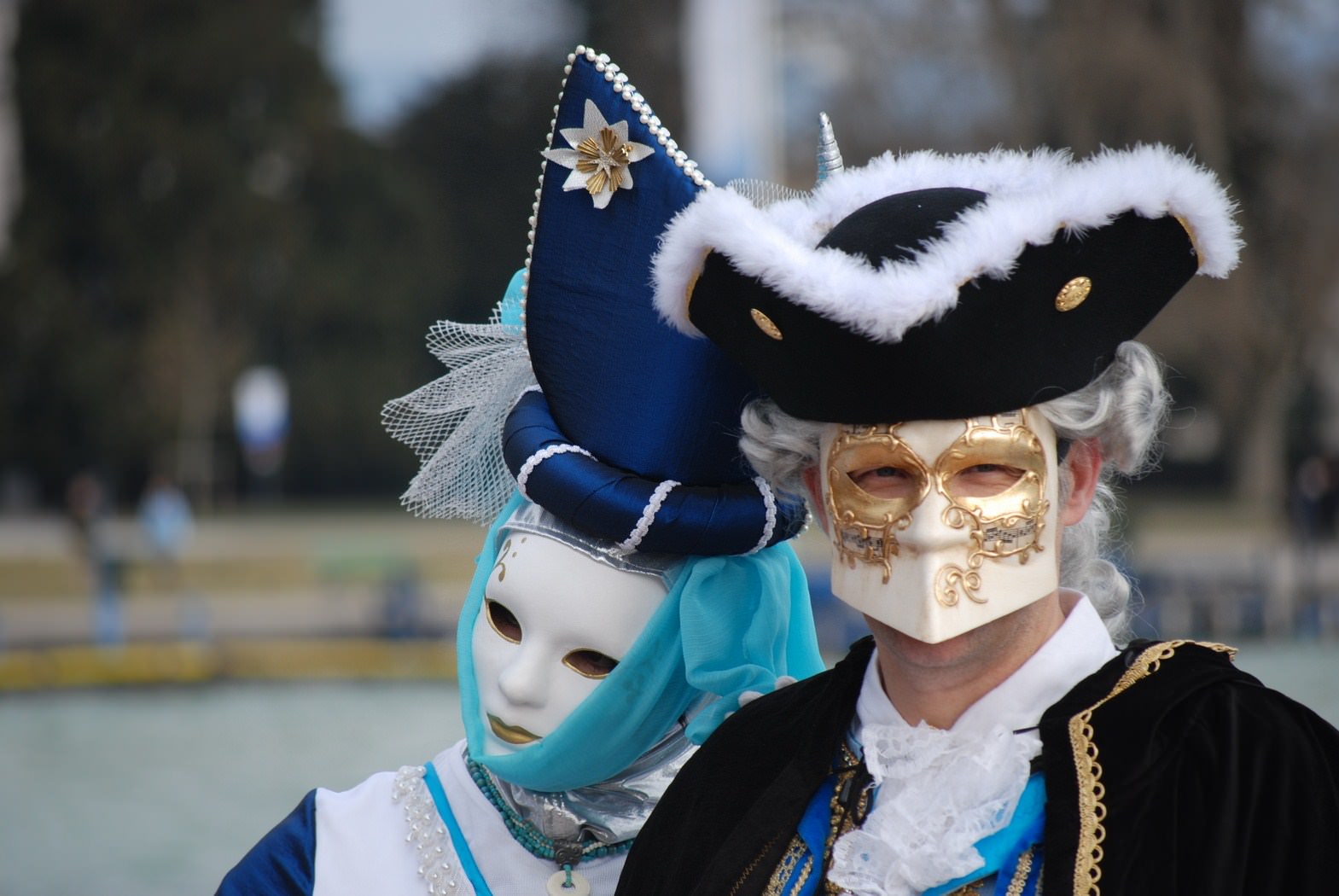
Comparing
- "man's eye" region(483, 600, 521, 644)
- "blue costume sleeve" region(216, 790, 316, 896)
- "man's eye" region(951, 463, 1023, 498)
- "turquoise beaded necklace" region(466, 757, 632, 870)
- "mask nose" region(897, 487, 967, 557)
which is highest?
"man's eye" region(951, 463, 1023, 498)

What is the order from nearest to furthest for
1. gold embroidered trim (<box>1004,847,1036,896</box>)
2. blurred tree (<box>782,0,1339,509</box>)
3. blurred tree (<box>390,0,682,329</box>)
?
gold embroidered trim (<box>1004,847,1036,896</box>) < blurred tree (<box>782,0,1339,509</box>) < blurred tree (<box>390,0,682,329</box>)

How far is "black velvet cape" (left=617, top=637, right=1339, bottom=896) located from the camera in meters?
1.69

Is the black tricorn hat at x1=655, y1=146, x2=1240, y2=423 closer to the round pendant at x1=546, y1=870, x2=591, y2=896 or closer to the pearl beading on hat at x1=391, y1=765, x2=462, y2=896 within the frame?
the round pendant at x1=546, y1=870, x2=591, y2=896

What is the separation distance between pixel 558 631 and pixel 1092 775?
100 centimetres

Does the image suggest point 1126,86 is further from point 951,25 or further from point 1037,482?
point 1037,482

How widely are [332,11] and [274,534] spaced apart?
33.7 ft

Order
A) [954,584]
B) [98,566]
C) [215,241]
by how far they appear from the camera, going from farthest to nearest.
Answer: [215,241]
[98,566]
[954,584]

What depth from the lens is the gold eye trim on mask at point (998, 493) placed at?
6.13 feet

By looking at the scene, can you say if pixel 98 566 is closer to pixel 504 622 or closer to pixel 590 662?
pixel 504 622

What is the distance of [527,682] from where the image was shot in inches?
100

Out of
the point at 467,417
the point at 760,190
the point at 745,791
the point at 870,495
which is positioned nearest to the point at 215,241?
the point at 467,417

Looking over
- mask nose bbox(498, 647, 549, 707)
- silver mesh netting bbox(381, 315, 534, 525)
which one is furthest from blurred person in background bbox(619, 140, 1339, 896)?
silver mesh netting bbox(381, 315, 534, 525)

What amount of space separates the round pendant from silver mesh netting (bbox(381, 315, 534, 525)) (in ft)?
2.09

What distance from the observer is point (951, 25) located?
20375 millimetres
